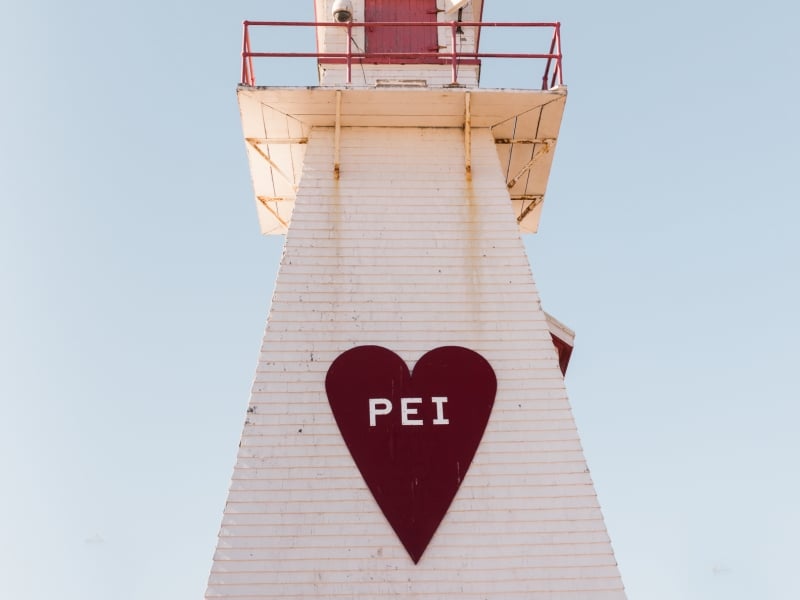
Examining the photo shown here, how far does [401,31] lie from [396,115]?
2426mm

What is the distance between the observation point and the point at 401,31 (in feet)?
44.0

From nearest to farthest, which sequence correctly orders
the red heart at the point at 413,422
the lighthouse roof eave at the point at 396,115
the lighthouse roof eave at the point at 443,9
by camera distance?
the red heart at the point at 413,422 → the lighthouse roof eave at the point at 396,115 → the lighthouse roof eave at the point at 443,9

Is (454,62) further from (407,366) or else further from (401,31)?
(407,366)

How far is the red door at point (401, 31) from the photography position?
1326cm

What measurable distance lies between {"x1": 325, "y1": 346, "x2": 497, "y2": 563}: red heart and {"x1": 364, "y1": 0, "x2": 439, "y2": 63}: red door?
5272 millimetres

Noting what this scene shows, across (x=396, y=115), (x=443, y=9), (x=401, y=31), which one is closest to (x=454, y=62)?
(x=396, y=115)

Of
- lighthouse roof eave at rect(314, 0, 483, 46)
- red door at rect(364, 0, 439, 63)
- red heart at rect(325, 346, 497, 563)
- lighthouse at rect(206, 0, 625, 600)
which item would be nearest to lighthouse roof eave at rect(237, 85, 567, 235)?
lighthouse at rect(206, 0, 625, 600)

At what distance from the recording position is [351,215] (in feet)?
36.1

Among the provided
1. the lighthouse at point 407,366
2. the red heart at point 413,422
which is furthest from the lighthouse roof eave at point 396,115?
the red heart at point 413,422

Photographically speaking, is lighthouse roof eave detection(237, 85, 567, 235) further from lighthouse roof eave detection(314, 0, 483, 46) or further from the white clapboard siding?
lighthouse roof eave detection(314, 0, 483, 46)

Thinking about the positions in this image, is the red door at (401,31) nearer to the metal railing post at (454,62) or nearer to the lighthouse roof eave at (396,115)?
the metal railing post at (454,62)

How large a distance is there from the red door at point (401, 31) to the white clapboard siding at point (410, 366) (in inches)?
82.2

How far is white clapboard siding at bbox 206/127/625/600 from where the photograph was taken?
863cm

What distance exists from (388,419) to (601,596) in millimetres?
2925
